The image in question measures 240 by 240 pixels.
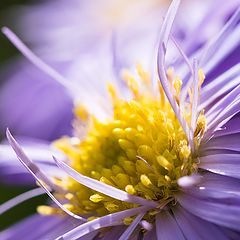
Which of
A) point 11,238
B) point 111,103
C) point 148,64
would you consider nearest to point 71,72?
point 148,64

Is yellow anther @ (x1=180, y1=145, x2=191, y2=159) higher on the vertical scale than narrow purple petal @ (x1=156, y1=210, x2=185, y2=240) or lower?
higher

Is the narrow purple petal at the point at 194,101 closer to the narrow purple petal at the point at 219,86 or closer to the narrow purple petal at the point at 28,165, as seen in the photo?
the narrow purple petal at the point at 219,86

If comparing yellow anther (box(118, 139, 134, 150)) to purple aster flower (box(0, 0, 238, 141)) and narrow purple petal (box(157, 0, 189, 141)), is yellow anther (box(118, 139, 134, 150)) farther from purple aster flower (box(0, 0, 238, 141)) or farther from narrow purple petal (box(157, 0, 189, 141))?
purple aster flower (box(0, 0, 238, 141))

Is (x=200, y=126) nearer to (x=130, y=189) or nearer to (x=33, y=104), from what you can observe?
(x=130, y=189)

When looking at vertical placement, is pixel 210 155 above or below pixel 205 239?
above

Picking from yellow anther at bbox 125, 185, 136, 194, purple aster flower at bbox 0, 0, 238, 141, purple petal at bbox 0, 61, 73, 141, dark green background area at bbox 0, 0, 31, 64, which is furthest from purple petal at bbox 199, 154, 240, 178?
dark green background area at bbox 0, 0, 31, 64

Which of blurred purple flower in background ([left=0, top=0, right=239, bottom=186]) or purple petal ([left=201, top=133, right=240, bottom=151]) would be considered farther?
blurred purple flower in background ([left=0, top=0, right=239, bottom=186])

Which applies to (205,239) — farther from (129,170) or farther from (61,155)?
(61,155)
